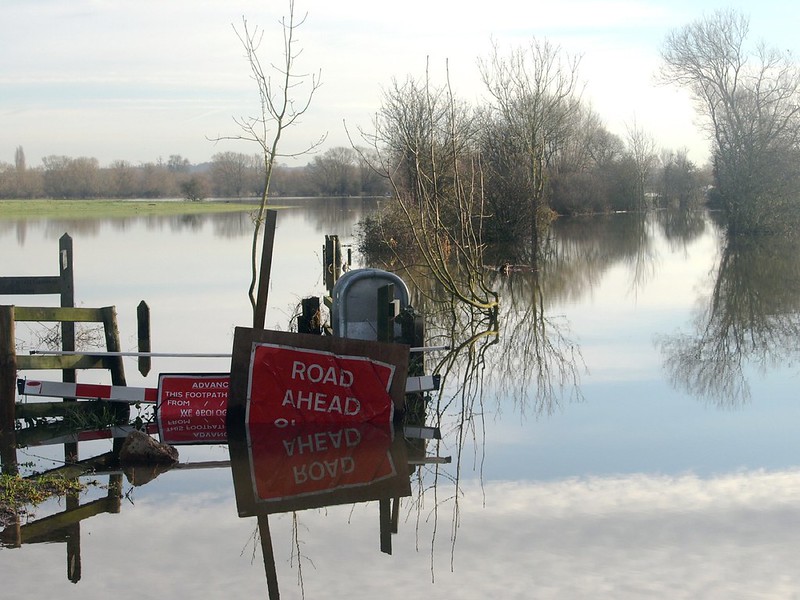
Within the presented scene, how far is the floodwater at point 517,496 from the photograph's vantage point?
6.59m

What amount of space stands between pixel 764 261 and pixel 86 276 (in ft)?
67.6

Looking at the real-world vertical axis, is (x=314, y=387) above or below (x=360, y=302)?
below

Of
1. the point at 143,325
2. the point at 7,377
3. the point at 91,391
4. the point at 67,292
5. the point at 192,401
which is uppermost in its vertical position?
the point at 67,292

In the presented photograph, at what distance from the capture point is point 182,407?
10.9 m

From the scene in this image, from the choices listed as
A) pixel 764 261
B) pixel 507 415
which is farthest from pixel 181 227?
pixel 507 415

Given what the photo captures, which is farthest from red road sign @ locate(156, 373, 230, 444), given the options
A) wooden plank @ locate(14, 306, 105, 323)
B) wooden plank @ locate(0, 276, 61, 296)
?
wooden plank @ locate(0, 276, 61, 296)

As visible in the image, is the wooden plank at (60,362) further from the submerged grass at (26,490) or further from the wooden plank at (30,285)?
the submerged grass at (26,490)

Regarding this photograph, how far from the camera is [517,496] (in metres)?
8.44

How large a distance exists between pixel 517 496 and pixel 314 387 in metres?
2.77

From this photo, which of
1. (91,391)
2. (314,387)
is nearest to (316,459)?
(314,387)

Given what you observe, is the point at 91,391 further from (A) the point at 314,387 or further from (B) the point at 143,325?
(A) the point at 314,387

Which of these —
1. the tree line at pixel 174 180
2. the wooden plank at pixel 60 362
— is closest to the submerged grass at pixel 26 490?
the wooden plank at pixel 60 362

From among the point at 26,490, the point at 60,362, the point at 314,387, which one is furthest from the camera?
the point at 60,362

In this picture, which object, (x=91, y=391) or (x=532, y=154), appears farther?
(x=532, y=154)
